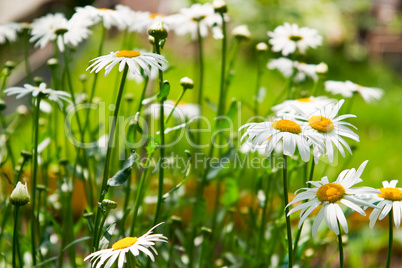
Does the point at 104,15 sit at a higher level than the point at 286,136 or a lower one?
higher

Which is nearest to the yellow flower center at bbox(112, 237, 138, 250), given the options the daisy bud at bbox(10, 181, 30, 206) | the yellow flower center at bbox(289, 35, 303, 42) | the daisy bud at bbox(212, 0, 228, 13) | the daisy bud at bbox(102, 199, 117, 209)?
the daisy bud at bbox(102, 199, 117, 209)

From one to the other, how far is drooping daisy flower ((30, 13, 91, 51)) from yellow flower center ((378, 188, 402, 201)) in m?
0.67

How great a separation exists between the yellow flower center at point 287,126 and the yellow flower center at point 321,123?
1.3 inches

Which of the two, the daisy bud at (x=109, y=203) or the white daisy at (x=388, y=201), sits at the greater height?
the white daisy at (x=388, y=201)

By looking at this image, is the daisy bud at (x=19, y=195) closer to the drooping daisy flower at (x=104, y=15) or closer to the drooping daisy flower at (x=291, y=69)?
the drooping daisy flower at (x=104, y=15)

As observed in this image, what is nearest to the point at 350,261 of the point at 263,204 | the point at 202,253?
the point at 263,204

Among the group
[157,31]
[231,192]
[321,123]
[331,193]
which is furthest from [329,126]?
[231,192]

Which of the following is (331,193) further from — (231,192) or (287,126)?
(231,192)

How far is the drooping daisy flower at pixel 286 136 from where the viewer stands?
0.75 metres

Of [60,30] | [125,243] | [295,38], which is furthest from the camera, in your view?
[295,38]

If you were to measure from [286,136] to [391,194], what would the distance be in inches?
7.0

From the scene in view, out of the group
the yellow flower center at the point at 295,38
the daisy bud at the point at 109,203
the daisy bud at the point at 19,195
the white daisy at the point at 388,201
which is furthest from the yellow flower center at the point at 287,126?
the yellow flower center at the point at 295,38

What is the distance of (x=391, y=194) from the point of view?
77 centimetres

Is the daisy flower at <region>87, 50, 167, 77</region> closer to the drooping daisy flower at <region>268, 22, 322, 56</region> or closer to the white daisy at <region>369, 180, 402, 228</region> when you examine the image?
the white daisy at <region>369, 180, 402, 228</region>
